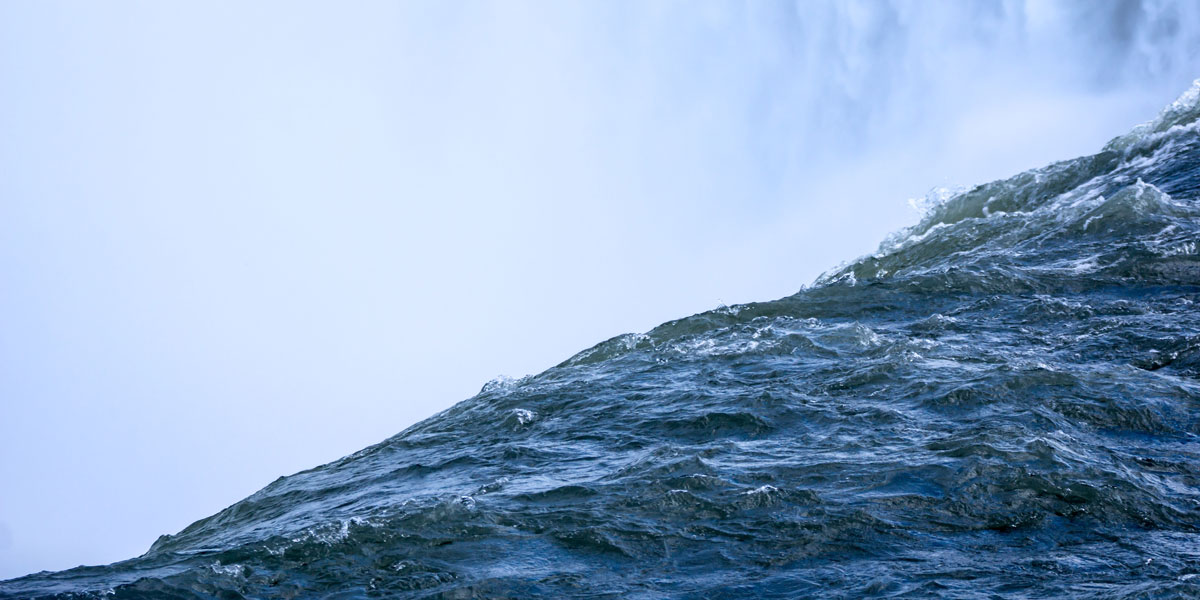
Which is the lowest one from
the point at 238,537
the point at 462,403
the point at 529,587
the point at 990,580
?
the point at 990,580

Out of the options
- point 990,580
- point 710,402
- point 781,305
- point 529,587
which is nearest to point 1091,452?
point 990,580

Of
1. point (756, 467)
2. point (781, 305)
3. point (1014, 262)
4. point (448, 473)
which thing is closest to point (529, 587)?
point (756, 467)

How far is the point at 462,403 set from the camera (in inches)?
547

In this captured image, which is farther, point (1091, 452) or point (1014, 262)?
point (1014, 262)

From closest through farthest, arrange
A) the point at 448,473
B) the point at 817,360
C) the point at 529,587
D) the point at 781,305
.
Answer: the point at 529,587
the point at 448,473
the point at 817,360
the point at 781,305

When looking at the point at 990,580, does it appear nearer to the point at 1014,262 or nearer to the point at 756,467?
the point at 756,467

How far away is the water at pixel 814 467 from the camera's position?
7051 millimetres

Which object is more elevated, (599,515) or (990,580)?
(599,515)

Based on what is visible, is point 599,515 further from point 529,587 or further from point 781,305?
point 781,305

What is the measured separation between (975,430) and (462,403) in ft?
23.4

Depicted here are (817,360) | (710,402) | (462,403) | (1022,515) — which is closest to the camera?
(1022,515)

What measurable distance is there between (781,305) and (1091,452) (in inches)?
283

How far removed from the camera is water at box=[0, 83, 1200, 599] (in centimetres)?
705

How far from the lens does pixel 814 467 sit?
8.91 metres
